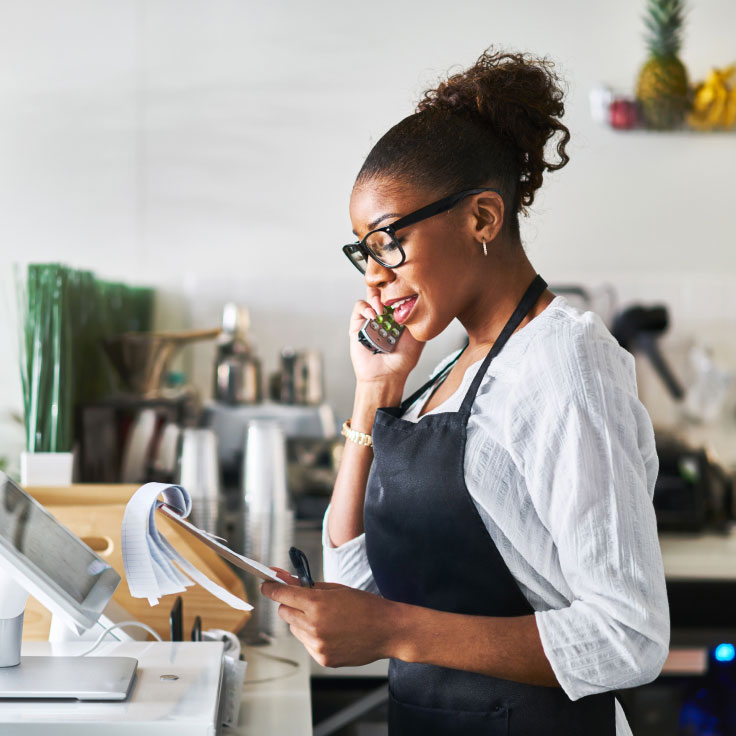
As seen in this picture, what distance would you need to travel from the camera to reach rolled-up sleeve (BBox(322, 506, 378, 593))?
4.12 feet

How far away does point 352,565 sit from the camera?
1.27 meters

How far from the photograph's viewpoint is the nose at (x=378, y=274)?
1.08 m

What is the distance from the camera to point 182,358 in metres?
2.95

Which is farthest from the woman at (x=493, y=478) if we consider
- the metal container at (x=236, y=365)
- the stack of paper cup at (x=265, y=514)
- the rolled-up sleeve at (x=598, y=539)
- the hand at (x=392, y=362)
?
the metal container at (x=236, y=365)

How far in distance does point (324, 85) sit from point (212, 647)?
2.21 metres

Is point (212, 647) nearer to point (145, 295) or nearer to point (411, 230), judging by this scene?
point (411, 230)

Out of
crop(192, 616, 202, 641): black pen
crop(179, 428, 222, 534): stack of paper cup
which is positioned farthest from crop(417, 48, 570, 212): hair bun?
crop(179, 428, 222, 534): stack of paper cup

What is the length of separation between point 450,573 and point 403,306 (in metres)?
0.31

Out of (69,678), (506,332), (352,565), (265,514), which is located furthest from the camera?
(265,514)

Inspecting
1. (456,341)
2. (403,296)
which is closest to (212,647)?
(403,296)

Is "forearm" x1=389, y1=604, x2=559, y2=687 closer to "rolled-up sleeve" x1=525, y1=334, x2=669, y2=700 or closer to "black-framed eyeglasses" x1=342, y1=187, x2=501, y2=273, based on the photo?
"rolled-up sleeve" x1=525, y1=334, x2=669, y2=700

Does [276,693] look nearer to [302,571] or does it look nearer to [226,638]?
[226,638]

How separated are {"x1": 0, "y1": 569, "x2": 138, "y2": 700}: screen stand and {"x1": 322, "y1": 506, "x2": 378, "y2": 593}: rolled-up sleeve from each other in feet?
1.04

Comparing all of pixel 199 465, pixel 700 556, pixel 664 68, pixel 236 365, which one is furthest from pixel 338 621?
pixel 664 68
